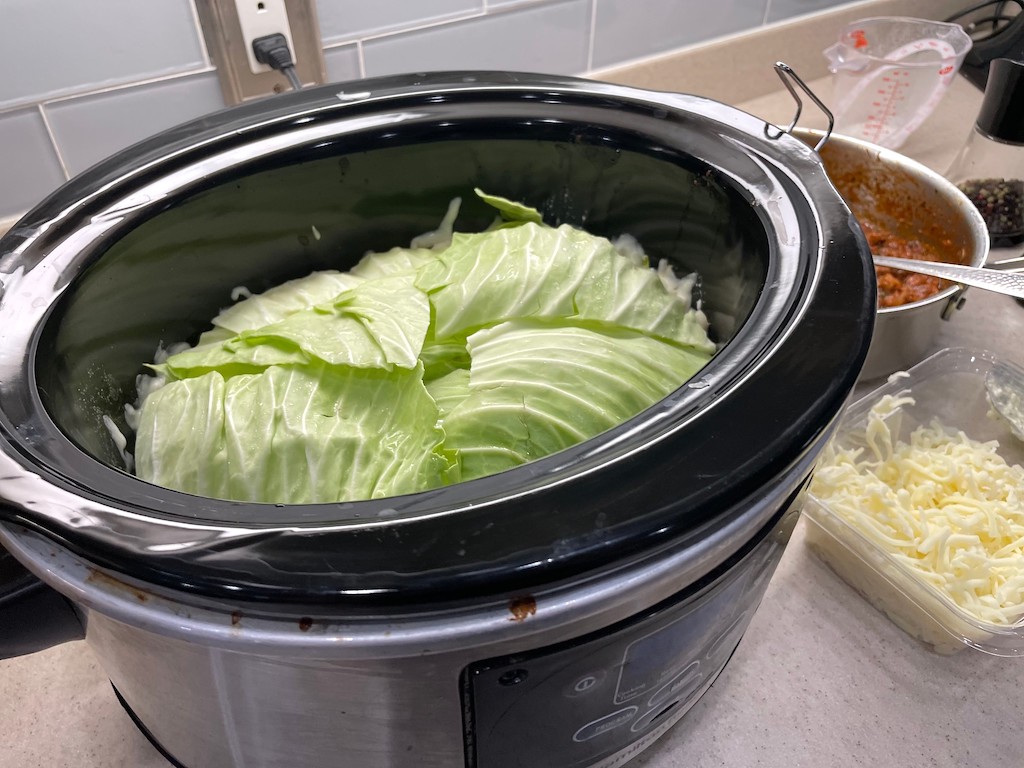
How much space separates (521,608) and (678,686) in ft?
0.84

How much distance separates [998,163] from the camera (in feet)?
4.25

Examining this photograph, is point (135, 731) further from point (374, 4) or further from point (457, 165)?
point (374, 4)

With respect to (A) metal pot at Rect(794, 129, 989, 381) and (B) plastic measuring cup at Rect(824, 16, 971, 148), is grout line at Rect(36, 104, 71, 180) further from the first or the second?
(B) plastic measuring cup at Rect(824, 16, 971, 148)

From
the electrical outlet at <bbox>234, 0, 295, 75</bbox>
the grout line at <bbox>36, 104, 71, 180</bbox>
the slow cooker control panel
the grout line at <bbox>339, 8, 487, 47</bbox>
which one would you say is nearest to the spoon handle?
the slow cooker control panel

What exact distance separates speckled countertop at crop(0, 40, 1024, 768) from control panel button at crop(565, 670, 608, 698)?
0.25 meters

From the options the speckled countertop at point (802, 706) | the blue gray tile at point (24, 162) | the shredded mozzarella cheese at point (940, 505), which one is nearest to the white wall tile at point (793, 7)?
the shredded mozzarella cheese at point (940, 505)

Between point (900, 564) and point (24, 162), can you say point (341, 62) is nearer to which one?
point (24, 162)

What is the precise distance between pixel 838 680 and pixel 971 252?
63 centimetres

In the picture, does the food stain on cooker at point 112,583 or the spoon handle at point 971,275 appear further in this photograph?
the spoon handle at point 971,275

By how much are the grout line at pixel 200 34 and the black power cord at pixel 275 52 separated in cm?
6

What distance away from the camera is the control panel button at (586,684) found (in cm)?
50

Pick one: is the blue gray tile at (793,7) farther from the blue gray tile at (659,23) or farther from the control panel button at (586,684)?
the control panel button at (586,684)

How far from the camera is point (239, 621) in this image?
1.32 ft

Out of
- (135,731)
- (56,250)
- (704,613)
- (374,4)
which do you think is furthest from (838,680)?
(374,4)
